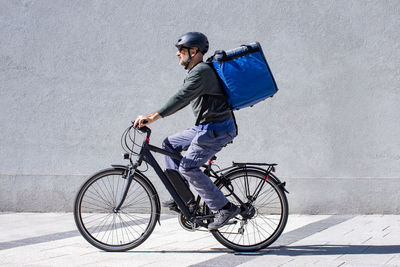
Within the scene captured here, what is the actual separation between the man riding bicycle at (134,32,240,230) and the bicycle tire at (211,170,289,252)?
0.19 metres

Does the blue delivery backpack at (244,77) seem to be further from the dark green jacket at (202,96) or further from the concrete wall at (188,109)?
the concrete wall at (188,109)

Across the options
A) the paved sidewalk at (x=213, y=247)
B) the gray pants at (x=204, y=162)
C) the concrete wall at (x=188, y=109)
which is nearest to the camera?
the paved sidewalk at (x=213, y=247)

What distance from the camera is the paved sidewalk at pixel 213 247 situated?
14.3 ft

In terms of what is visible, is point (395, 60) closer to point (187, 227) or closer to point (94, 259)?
point (187, 227)

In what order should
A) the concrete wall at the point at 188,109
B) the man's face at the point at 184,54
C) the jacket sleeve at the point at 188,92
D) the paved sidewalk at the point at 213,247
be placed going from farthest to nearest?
the concrete wall at the point at 188,109 < the man's face at the point at 184,54 < the jacket sleeve at the point at 188,92 < the paved sidewalk at the point at 213,247

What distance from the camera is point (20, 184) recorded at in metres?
7.86

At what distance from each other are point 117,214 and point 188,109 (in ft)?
9.29

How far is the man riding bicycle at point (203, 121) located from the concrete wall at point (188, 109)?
2686 millimetres

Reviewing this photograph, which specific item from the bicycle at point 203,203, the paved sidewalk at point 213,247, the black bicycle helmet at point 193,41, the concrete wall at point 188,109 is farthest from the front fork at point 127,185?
the concrete wall at point 188,109

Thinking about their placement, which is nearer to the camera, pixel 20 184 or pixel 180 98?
pixel 180 98

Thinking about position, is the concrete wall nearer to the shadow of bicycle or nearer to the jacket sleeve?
the shadow of bicycle

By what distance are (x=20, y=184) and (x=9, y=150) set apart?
52 centimetres

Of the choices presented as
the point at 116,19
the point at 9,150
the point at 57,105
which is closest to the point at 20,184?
the point at 9,150

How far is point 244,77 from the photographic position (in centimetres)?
443
